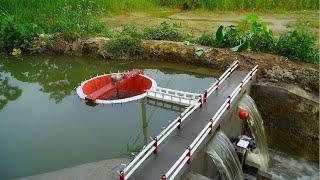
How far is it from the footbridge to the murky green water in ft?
2.99

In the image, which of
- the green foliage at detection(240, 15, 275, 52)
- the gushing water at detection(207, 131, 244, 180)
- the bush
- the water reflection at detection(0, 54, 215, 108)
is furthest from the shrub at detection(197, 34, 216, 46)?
the gushing water at detection(207, 131, 244, 180)

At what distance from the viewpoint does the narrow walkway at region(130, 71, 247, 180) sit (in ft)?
21.8

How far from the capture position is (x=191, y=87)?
11.5 m

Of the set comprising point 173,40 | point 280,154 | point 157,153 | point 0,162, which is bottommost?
point 280,154

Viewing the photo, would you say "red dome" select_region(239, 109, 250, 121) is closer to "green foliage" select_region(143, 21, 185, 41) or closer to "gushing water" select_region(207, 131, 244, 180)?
"gushing water" select_region(207, 131, 244, 180)

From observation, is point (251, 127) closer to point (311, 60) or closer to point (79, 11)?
point (311, 60)

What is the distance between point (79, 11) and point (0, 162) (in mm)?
9603

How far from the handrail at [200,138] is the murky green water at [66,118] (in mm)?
1601

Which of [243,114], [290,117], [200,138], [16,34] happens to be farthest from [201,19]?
[200,138]

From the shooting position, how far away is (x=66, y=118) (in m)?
9.78

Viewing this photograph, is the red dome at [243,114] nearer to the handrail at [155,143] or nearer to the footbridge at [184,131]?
the footbridge at [184,131]

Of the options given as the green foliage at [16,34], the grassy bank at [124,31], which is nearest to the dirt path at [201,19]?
the grassy bank at [124,31]

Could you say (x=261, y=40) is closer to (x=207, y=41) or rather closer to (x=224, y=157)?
(x=207, y=41)

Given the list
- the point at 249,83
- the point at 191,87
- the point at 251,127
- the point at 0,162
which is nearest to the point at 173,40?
the point at 191,87
